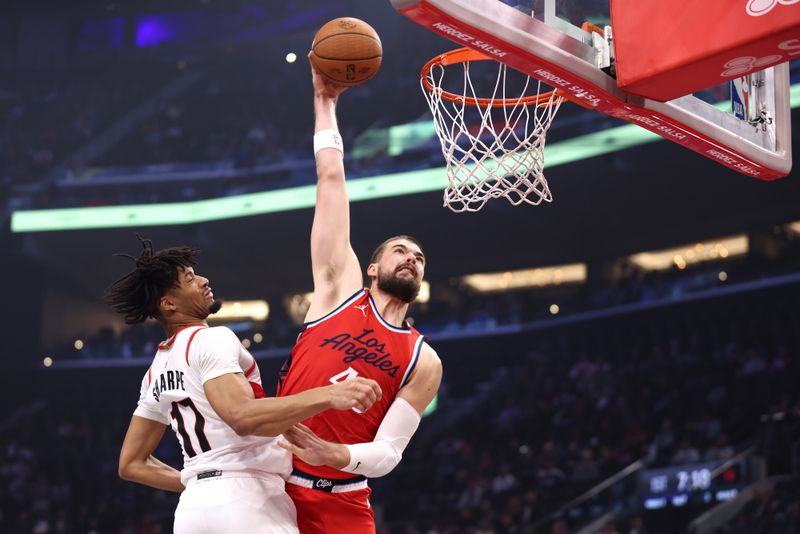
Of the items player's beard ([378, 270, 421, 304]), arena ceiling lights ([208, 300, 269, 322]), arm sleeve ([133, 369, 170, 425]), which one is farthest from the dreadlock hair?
arena ceiling lights ([208, 300, 269, 322])

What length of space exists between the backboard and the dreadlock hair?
1.32 meters

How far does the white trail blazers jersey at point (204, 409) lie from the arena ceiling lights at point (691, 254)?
52.2 feet

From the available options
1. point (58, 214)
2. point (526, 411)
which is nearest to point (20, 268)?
point (58, 214)

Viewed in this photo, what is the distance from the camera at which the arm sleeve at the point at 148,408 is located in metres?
3.80

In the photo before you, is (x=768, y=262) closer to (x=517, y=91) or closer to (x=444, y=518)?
(x=444, y=518)

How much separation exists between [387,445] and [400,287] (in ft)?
2.26

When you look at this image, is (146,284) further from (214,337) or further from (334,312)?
(334,312)

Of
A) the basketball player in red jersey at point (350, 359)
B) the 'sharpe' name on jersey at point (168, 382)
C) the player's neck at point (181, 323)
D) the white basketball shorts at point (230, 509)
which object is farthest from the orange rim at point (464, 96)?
the white basketball shorts at point (230, 509)

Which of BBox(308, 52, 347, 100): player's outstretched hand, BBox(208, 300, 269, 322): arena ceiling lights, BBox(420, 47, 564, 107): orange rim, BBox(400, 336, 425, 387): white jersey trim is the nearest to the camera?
BBox(400, 336, 425, 387): white jersey trim

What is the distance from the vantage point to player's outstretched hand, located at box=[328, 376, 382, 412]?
3.28m

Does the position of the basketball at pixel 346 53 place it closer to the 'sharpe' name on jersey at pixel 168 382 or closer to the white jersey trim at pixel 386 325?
the white jersey trim at pixel 386 325

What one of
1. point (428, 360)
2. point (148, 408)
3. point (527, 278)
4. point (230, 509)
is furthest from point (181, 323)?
point (527, 278)

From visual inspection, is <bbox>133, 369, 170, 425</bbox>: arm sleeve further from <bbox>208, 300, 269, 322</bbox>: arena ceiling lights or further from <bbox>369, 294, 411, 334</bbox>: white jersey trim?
<bbox>208, 300, 269, 322</bbox>: arena ceiling lights

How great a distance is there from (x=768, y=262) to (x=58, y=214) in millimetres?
13483
